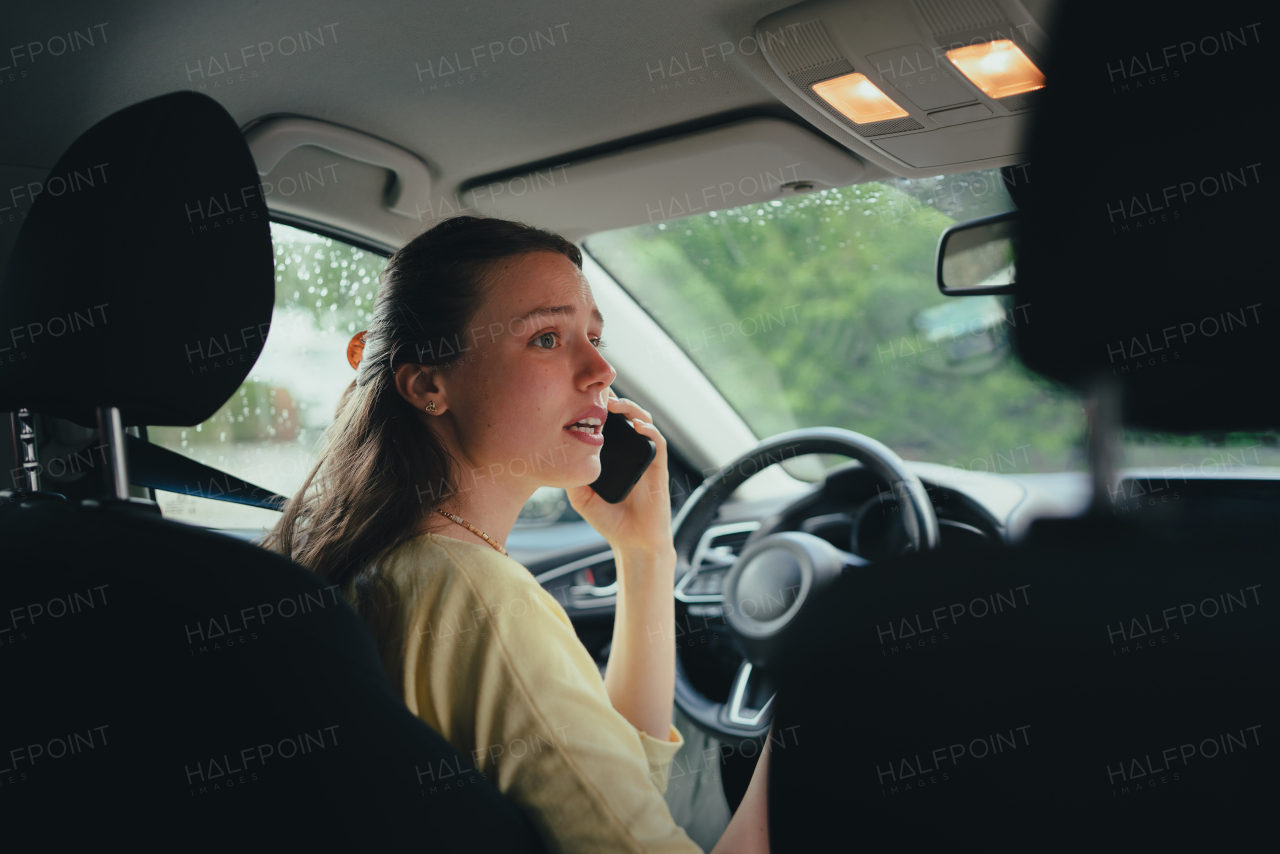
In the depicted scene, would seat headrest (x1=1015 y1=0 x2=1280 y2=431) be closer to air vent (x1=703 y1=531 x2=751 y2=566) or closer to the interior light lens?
the interior light lens

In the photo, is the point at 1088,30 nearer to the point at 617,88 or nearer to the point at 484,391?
the point at 484,391

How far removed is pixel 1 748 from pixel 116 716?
0.49ft

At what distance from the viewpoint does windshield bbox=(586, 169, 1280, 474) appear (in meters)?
2.50

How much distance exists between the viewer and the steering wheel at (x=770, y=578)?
2.23m

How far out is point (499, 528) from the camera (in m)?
1.68

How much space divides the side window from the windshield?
2.45 ft

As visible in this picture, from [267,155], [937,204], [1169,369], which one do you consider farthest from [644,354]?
[1169,369]

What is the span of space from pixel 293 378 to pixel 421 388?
1069 mm

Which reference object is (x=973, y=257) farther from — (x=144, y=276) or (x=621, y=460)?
(x=144, y=276)

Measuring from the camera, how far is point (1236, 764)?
27.8 inches

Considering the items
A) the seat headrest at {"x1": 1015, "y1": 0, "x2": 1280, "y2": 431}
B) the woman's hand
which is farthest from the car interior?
the woman's hand

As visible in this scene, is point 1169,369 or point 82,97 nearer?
point 1169,369

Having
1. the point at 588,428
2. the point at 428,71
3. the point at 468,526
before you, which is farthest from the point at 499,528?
the point at 428,71

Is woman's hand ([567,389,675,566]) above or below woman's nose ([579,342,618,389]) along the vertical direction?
below
